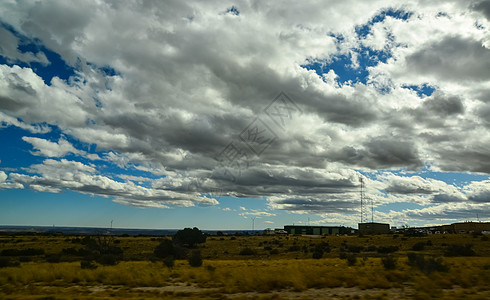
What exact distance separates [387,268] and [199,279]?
14.4 meters

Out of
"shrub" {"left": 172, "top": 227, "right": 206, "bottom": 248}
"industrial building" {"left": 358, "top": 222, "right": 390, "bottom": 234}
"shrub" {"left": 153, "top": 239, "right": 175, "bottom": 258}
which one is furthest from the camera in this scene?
"industrial building" {"left": 358, "top": 222, "right": 390, "bottom": 234}

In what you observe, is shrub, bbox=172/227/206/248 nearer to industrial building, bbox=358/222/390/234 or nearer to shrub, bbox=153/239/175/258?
shrub, bbox=153/239/175/258

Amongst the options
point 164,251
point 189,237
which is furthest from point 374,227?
point 164,251

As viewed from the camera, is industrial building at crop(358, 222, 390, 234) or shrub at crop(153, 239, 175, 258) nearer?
shrub at crop(153, 239, 175, 258)

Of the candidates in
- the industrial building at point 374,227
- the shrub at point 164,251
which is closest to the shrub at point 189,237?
the shrub at point 164,251

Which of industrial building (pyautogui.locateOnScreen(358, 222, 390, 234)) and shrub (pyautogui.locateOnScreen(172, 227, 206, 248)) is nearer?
shrub (pyautogui.locateOnScreen(172, 227, 206, 248))

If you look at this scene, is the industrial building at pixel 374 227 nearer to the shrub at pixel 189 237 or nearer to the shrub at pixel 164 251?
the shrub at pixel 189 237

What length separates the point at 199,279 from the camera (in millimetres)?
27328

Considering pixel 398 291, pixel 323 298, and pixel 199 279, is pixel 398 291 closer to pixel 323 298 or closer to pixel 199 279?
pixel 323 298

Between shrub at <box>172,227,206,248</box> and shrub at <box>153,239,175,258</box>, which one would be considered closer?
shrub at <box>153,239,175,258</box>

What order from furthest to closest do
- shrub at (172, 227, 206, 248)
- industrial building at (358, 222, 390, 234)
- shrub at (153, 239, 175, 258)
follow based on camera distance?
industrial building at (358, 222, 390, 234)
shrub at (172, 227, 206, 248)
shrub at (153, 239, 175, 258)

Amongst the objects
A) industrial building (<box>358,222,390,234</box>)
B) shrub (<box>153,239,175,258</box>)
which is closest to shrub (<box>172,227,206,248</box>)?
shrub (<box>153,239,175,258</box>)

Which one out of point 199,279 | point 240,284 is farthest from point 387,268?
point 199,279

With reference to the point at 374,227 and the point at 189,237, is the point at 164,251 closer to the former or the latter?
the point at 189,237
